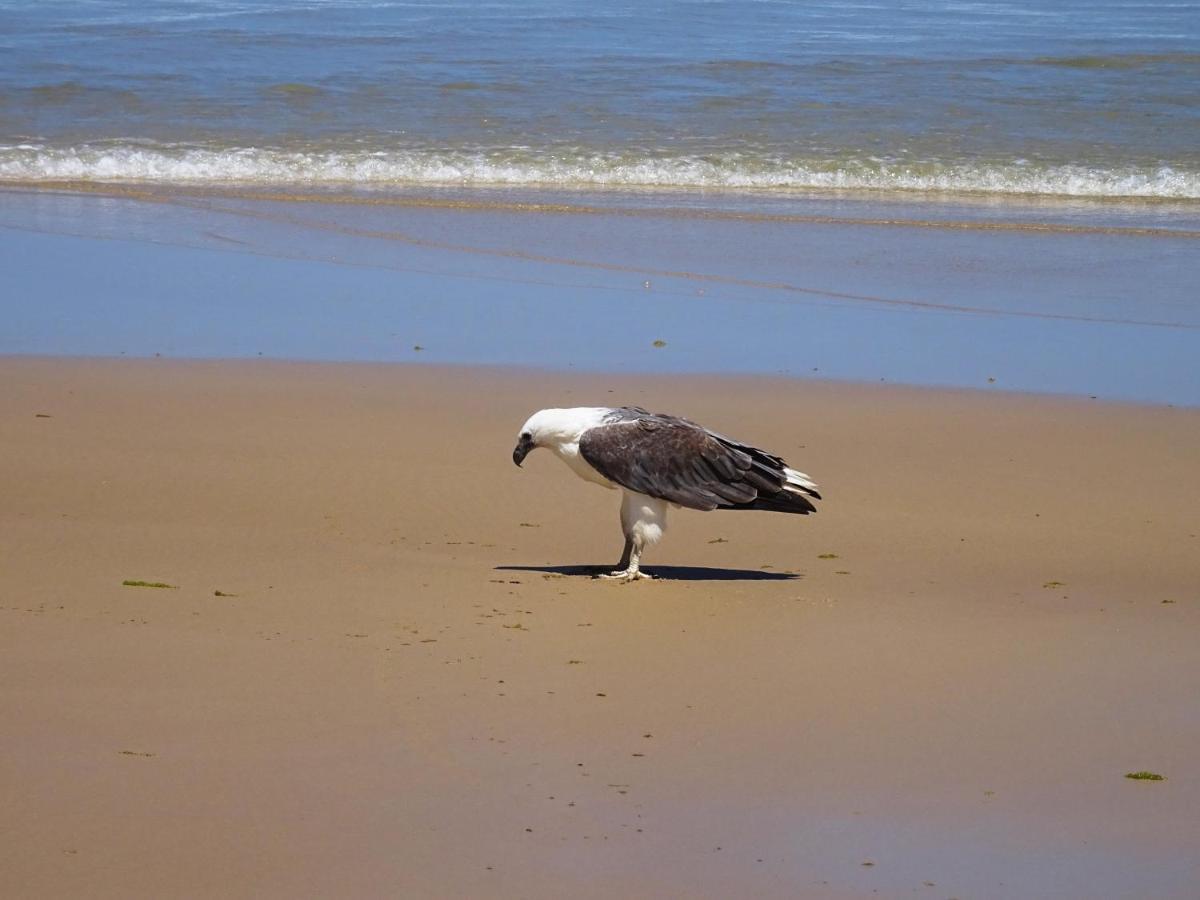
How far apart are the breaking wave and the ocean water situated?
48mm

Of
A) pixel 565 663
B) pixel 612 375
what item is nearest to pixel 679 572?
pixel 565 663

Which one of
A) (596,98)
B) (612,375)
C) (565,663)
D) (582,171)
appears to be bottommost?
(582,171)

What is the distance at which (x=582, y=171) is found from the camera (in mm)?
21625

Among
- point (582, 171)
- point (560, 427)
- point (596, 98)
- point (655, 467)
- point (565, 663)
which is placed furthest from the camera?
point (596, 98)

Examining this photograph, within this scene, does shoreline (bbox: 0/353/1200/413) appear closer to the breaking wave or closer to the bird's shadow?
the bird's shadow

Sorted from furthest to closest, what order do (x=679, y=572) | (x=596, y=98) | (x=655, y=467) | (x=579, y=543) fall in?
(x=596, y=98) → (x=579, y=543) → (x=679, y=572) → (x=655, y=467)

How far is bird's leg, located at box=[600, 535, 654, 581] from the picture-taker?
22.7ft

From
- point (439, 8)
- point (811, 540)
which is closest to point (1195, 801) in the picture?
point (811, 540)

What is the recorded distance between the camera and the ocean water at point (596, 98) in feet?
70.8

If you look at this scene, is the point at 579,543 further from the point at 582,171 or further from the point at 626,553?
the point at 582,171

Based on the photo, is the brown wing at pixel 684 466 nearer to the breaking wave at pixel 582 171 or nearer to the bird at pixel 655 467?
the bird at pixel 655 467

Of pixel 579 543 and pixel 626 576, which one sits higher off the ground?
pixel 626 576

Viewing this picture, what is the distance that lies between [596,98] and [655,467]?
19.8 metres

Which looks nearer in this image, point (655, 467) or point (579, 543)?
point (655, 467)
